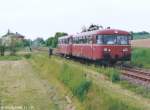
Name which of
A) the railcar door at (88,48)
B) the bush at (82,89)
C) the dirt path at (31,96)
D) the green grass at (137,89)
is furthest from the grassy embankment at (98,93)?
the railcar door at (88,48)

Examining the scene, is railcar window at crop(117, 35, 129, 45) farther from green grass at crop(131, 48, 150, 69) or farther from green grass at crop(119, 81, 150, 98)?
green grass at crop(119, 81, 150, 98)

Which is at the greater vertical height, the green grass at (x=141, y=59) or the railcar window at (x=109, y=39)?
the railcar window at (x=109, y=39)

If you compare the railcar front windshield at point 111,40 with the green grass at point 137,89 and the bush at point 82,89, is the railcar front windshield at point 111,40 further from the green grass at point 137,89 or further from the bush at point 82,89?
the bush at point 82,89

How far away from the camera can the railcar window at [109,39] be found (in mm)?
37188

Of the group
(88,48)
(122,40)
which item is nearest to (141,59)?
(88,48)

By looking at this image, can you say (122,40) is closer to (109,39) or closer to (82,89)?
(109,39)

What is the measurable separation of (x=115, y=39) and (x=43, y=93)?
1232 centimetres

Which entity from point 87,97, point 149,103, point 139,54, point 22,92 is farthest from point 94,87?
point 139,54

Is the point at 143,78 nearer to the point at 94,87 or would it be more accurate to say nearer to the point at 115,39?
the point at 94,87

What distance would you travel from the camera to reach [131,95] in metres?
20.1

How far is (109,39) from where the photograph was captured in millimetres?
37375

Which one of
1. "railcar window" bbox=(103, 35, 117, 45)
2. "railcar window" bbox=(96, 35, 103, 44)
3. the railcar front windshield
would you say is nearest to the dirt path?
"railcar window" bbox=(96, 35, 103, 44)

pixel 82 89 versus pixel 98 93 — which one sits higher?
pixel 98 93

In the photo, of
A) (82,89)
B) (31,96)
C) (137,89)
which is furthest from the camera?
(31,96)
